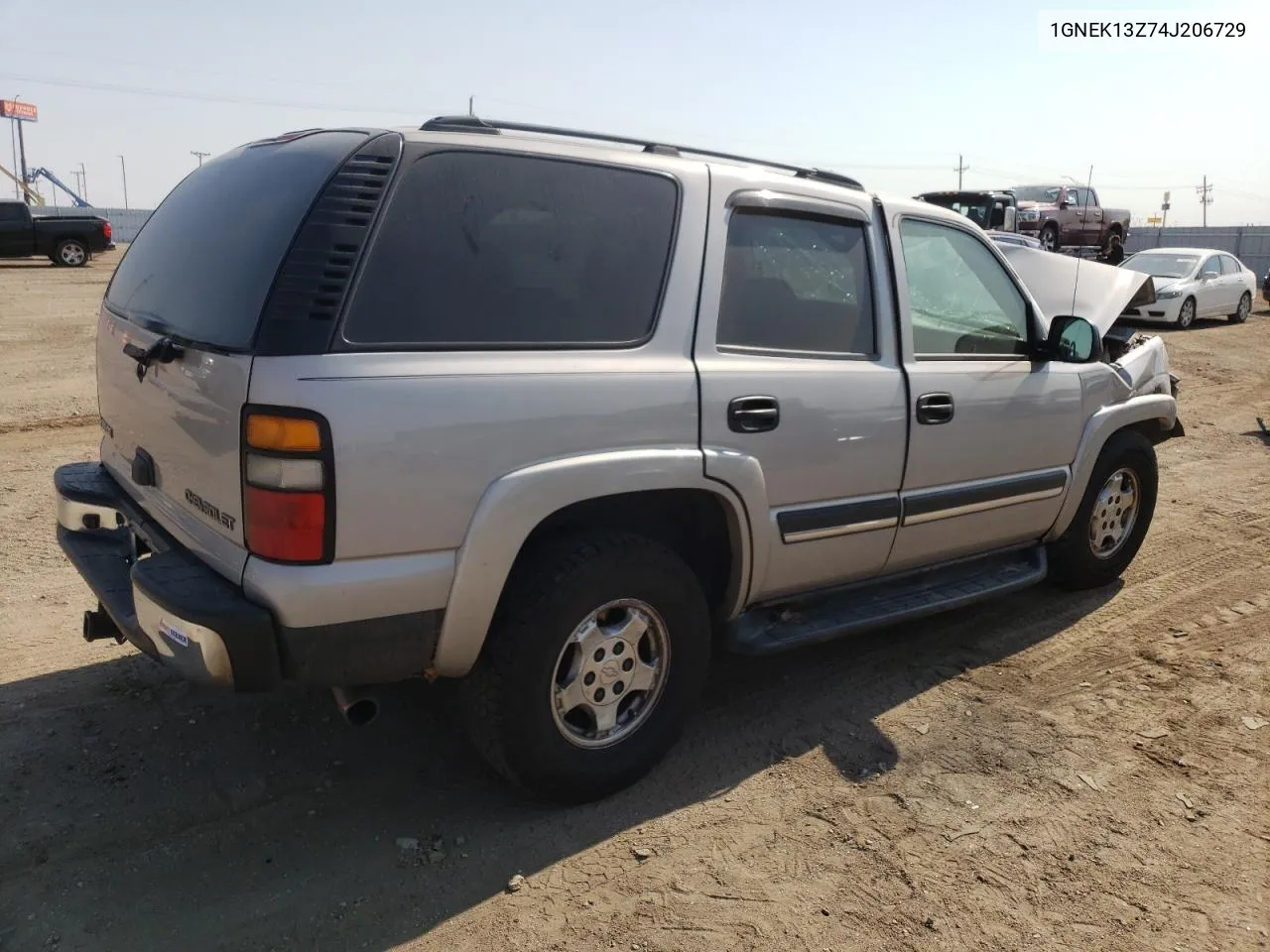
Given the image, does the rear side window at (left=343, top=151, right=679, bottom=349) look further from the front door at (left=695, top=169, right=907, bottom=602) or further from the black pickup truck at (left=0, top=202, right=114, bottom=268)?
the black pickup truck at (left=0, top=202, right=114, bottom=268)

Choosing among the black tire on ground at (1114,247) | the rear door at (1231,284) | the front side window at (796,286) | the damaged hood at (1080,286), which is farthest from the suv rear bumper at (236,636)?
the black tire on ground at (1114,247)

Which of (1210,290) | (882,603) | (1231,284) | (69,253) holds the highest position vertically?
(69,253)

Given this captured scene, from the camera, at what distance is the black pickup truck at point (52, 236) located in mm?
22609

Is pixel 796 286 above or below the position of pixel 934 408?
above

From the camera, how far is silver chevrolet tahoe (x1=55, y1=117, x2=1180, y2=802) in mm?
2514

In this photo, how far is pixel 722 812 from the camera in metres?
3.19

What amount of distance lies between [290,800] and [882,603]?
2267 mm

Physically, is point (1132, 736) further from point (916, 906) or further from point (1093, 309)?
point (1093, 309)

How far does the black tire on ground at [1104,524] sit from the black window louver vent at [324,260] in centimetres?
366

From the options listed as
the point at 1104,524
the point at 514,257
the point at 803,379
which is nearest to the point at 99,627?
the point at 514,257

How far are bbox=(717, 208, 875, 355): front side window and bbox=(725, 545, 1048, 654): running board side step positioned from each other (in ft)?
3.17

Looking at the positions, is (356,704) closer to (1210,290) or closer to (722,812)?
(722,812)

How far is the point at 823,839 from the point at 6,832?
2.42 m

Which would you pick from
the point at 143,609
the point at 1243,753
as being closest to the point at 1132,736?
the point at 1243,753
